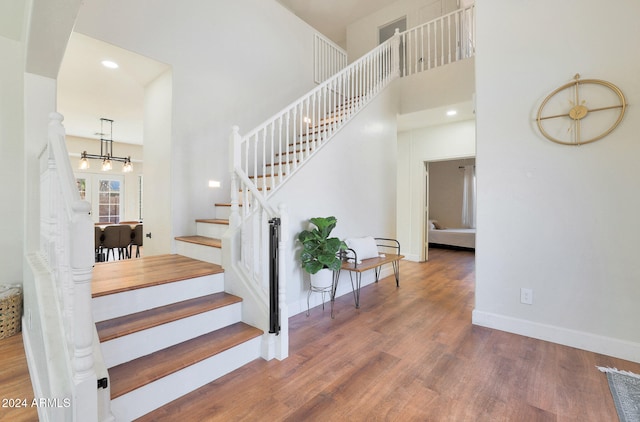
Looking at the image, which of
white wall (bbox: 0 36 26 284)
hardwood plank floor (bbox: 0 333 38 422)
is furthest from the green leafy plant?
white wall (bbox: 0 36 26 284)

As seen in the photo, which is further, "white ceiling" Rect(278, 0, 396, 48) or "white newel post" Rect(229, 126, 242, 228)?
"white ceiling" Rect(278, 0, 396, 48)

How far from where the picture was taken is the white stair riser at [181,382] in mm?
1571

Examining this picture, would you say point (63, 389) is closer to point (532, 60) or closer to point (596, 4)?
point (532, 60)

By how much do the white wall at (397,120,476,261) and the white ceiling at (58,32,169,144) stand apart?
16.0ft

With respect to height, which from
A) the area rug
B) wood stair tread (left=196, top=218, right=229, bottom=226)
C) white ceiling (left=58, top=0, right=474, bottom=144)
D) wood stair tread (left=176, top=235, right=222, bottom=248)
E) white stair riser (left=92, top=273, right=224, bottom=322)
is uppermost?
white ceiling (left=58, top=0, right=474, bottom=144)

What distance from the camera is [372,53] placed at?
4770 millimetres

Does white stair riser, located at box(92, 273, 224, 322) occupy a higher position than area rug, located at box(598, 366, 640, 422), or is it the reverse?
white stair riser, located at box(92, 273, 224, 322)

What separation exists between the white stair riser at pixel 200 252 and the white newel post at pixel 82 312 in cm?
154

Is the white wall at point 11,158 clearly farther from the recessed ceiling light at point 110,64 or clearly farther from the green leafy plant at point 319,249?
the green leafy plant at point 319,249

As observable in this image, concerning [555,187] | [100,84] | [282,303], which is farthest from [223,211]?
[555,187]

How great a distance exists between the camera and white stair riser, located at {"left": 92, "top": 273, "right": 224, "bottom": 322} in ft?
6.39

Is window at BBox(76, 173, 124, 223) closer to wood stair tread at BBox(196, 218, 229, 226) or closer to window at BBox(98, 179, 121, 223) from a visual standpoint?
window at BBox(98, 179, 121, 223)

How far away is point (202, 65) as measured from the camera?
12.0ft

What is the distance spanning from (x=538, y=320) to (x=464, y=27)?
4.65 metres
